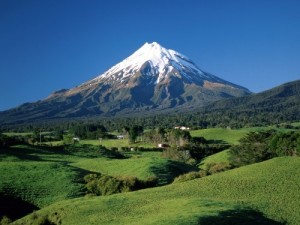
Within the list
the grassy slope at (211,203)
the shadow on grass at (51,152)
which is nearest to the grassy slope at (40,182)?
the grassy slope at (211,203)

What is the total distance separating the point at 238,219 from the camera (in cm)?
3164

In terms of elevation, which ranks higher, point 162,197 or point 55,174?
point 55,174

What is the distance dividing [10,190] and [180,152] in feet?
180

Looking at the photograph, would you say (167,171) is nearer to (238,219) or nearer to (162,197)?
(162,197)

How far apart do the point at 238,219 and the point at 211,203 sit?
467 cm

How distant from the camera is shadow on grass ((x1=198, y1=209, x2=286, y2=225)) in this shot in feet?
100

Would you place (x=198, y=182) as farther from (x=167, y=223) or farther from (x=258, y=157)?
(x=258, y=157)

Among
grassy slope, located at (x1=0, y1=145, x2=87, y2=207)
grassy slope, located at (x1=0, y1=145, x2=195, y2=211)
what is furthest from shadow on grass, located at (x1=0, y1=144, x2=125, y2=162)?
grassy slope, located at (x1=0, y1=145, x2=87, y2=207)

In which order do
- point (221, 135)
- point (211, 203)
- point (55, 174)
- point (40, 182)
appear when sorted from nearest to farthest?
point (211, 203) → point (40, 182) → point (55, 174) → point (221, 135)

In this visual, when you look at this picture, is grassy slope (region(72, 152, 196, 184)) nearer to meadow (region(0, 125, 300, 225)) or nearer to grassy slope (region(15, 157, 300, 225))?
meadow (region(0, 125, 300, 225))

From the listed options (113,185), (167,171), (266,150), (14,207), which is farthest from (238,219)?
(266,150)

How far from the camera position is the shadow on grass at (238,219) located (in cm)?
3061

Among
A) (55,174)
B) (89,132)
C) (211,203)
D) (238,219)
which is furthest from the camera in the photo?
(89,132)

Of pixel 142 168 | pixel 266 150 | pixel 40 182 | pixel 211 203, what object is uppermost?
pixel 266 150
